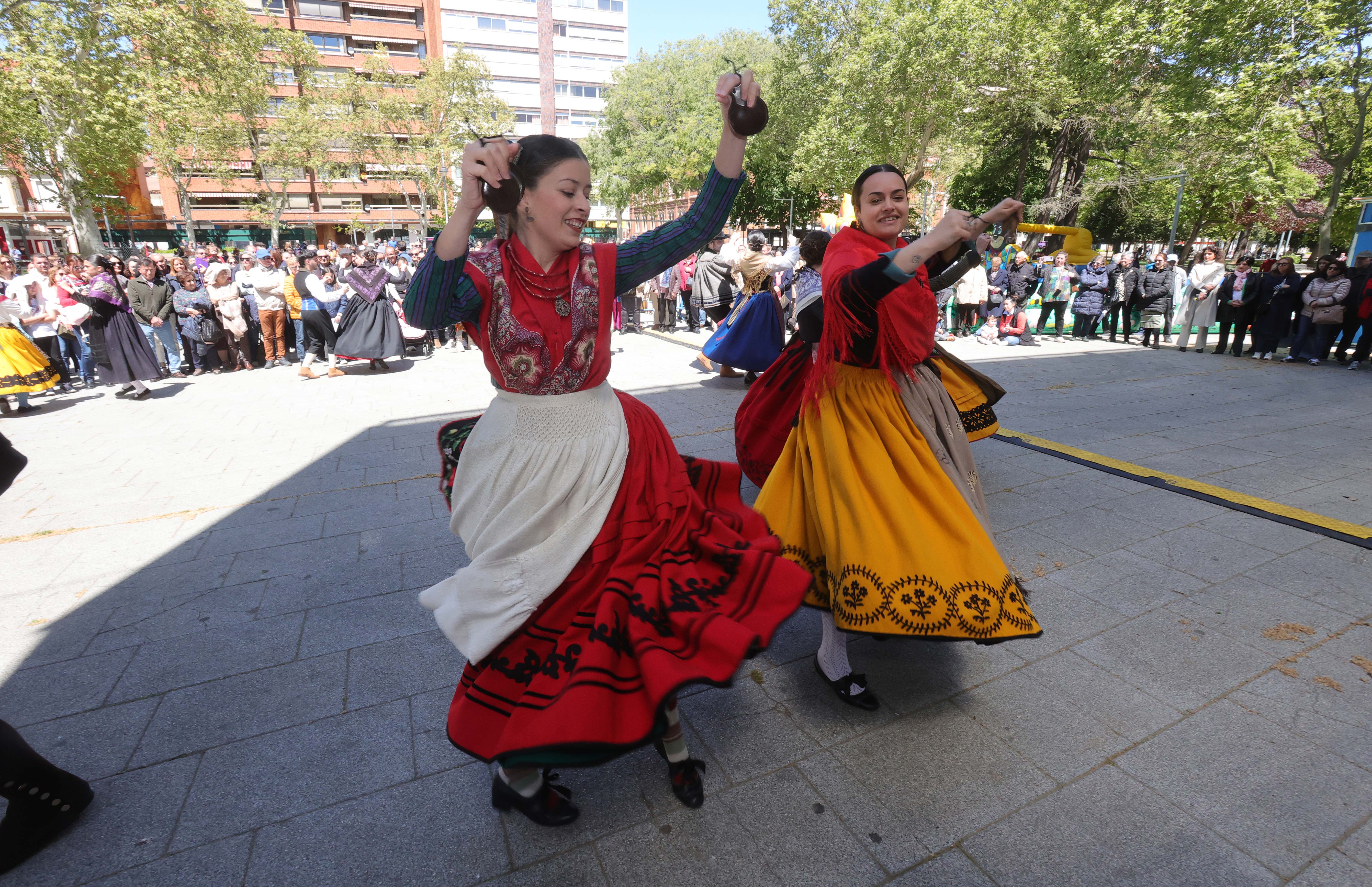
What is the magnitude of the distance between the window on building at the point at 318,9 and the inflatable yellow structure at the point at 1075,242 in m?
53.2

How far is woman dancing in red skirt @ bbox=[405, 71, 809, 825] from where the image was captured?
1586 millimetres

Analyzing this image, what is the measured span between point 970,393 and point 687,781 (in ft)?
8.07

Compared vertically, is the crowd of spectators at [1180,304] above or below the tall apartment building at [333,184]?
below

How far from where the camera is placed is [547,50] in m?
47.1

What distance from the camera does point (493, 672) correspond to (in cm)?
173

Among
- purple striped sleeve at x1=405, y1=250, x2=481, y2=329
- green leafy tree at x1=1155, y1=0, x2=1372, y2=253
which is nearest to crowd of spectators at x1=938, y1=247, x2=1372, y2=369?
green leafy tree at x1=1155, y1=0, x2=1372, y2=253

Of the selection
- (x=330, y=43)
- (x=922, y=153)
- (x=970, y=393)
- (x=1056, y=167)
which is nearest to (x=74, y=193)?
(x=922, y=153)

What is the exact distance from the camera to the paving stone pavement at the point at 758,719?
1.84m

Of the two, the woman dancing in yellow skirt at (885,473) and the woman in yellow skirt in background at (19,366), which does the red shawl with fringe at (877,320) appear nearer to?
the woman dancing in yellow skirt at (885,473)

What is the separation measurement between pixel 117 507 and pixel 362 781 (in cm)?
399

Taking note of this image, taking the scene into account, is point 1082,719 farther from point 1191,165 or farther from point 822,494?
point 1191,165

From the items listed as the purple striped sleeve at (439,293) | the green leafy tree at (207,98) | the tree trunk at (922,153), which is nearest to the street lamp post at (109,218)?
the green leafy tree at (207,98)

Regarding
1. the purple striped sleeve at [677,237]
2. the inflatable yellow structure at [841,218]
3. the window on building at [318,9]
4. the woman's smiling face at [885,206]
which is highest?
the window on building at [318,9]

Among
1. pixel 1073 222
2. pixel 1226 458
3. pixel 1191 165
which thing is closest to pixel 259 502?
pixel 1226 458
